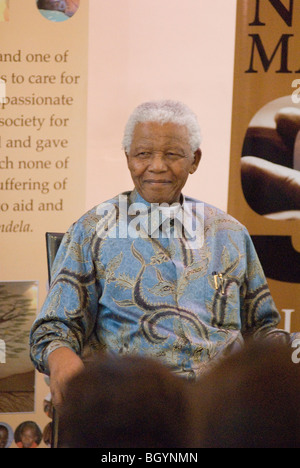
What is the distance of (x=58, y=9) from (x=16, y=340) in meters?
1.47

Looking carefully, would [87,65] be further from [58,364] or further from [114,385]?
[114,385]

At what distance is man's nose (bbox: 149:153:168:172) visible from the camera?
7.27 ft

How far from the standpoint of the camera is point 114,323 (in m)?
2.15

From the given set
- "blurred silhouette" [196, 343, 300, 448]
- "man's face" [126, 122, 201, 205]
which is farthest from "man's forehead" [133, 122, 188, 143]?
"blurred silhouette" [196, 343, 300, 448]

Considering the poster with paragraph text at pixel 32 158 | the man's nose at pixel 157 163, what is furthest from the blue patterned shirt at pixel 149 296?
the poster with paragraph text at pixel 32 158

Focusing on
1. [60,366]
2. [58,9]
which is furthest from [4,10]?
[60,366]

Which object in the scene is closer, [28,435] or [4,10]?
[4,10]

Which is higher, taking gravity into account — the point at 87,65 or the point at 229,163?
the point at 87,65

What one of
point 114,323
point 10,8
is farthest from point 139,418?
point 10,8

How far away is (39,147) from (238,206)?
975mm

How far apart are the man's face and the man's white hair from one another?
0.06 ft

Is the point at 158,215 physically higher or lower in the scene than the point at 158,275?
higher

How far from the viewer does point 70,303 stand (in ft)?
6.89

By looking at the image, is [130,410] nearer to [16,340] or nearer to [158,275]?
[158,275]
